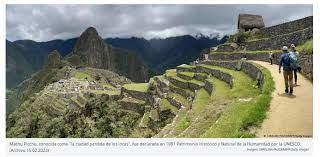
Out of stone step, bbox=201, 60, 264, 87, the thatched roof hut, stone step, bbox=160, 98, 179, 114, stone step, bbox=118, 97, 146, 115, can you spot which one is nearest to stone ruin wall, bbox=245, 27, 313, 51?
stone step, bbox=201, 60, 264, 87

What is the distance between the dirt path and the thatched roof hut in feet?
67.9

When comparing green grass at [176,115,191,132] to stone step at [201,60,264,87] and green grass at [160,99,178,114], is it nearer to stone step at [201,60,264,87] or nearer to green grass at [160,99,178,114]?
stone step at [201,60,264,87]

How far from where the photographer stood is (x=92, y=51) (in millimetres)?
153875

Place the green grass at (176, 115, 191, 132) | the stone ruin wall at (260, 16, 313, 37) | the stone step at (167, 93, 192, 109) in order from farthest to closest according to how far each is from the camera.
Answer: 1. the stone step at (167, 93, 192, 109)
2. the stone ruin wall at (260, 16, 313, 37)
3. the green grass at (176, 115, 191, 132)

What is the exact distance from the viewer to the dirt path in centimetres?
1188

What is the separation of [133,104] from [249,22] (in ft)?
36.9

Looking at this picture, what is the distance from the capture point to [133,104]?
3884 centimetres

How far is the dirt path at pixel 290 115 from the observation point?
39.0 ft

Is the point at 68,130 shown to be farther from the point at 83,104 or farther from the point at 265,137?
the point at 265,137

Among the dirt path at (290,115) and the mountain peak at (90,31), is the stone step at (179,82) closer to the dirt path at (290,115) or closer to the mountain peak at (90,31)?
the dirt path at (290,115)

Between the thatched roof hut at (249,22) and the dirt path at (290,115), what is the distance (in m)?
20.7

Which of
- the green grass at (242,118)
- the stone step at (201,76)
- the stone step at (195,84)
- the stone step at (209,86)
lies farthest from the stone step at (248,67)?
the green grass at (242,118)

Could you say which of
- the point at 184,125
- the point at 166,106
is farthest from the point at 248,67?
the point at 166,106
